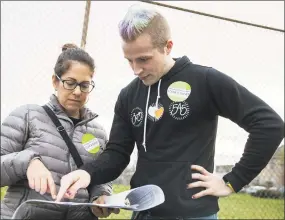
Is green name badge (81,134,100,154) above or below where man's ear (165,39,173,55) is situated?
below

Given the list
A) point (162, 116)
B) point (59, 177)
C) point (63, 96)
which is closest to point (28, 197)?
point (59, 177)

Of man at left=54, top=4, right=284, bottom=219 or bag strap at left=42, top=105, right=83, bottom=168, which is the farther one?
bag strap at left=42, top=105, right=83, bottom=168

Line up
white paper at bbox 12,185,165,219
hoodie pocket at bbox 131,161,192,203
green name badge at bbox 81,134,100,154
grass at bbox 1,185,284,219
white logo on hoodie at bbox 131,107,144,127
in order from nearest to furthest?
1. white paper at bbox 12,185,165,219
2. hoodie pocket at bbox 131,161,192,203
3. white logo on hoodie at bbox 131,107,144,127
4. green name badge at bbox 81,134,100,154
5. grass at bbox 1,185,284,219

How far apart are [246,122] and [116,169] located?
520 millimetres

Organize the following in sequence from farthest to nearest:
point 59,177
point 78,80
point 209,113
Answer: point 78,80, point 59,177, point 209,113

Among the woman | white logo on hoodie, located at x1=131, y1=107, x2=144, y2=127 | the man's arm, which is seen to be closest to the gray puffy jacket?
the woman

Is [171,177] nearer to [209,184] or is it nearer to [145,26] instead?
[209,184]

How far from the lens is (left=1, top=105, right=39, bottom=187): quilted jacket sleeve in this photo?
4.60 feet

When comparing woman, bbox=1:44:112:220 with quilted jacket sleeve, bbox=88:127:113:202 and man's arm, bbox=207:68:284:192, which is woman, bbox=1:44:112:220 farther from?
man's arm, bbox=207:68:284:192

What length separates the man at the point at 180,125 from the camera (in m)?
1.33

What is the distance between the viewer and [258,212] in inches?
251

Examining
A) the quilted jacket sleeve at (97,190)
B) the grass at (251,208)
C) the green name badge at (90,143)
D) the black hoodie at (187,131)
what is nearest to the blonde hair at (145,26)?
the black hoodie at (187,131)

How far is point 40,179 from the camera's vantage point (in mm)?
1337

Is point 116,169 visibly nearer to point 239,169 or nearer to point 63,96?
point 63,96
